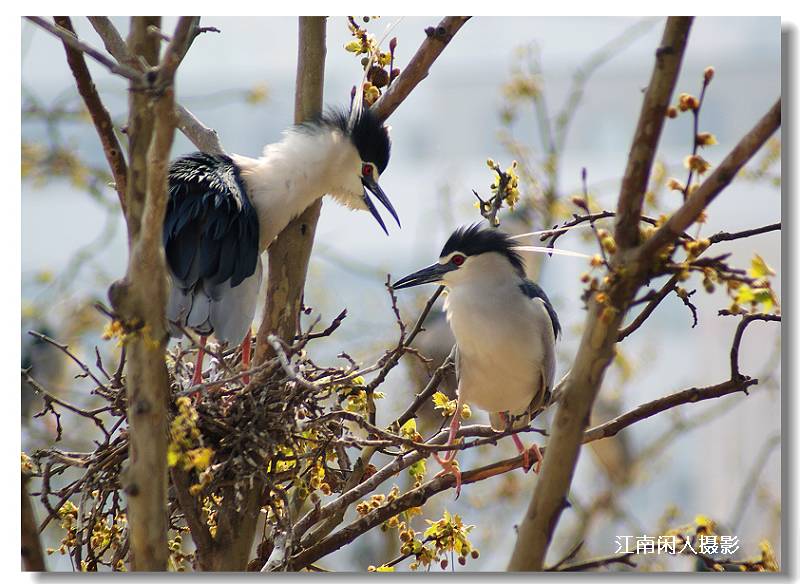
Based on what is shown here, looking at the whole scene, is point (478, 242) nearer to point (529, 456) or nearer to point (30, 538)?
point (529, 456)

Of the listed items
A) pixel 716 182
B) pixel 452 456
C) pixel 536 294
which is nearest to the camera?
pixel 716 182

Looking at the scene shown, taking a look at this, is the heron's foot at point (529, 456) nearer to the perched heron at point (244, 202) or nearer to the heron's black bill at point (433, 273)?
the heron's black bill at point (433, 273)

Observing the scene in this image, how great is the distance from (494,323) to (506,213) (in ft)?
4.69

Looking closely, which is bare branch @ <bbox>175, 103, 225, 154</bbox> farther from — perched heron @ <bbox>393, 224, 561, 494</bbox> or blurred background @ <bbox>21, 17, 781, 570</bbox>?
perched heron @ <bbox>393, 224, 561, 494</bbox>

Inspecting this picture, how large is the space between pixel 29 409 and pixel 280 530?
1.53m

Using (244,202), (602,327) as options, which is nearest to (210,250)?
(244,202)

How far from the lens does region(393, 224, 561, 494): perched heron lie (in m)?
2.03

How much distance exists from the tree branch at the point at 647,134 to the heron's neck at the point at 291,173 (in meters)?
0.97

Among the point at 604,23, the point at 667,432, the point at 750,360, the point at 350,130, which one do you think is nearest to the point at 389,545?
the point at 667,432

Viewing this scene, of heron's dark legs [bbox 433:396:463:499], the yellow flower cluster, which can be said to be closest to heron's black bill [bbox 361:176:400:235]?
heron's dark legs [bbox 433:396:463:499]

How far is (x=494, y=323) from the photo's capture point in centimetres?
203

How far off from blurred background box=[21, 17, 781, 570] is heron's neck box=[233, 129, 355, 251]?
13 centimetres

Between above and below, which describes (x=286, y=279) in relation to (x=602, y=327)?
above

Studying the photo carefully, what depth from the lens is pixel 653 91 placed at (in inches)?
50.8
